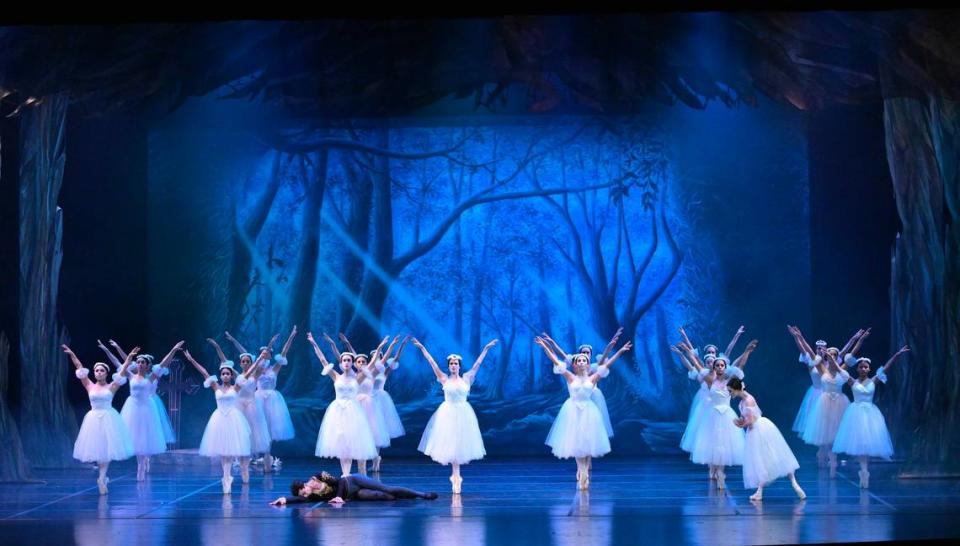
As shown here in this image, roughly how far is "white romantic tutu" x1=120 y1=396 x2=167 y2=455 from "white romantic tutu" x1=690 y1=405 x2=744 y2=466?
5.52m

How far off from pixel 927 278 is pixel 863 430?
108 inches

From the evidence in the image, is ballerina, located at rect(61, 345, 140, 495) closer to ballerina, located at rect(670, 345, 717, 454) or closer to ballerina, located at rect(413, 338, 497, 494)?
ballerina, located at rect(413, 338, 497, 494)

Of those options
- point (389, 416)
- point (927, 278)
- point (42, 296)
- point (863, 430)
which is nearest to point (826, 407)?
point (863, 430)

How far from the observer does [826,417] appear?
12.8 meters

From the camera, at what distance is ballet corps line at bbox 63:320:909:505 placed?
11.0 m

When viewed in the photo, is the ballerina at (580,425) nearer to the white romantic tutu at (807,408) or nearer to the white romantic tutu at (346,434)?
the white romantic tutu at (346,434)

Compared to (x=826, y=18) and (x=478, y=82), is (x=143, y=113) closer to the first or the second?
(x=478, y=82)

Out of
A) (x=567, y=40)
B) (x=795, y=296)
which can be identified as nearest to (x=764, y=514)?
(x=795, y=296)

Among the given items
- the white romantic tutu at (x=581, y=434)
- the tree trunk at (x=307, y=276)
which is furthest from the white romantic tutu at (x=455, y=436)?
the tree trunk at (x=307, y=276)

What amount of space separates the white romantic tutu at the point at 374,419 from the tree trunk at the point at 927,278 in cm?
541

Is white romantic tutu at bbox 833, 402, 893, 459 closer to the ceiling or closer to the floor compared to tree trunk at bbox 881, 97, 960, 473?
closer to the floor

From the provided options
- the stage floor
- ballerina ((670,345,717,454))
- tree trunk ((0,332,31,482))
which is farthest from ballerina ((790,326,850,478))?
tree trunk ((0,332,31,482))

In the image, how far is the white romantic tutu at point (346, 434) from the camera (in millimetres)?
11547

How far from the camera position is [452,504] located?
35.4 feet
